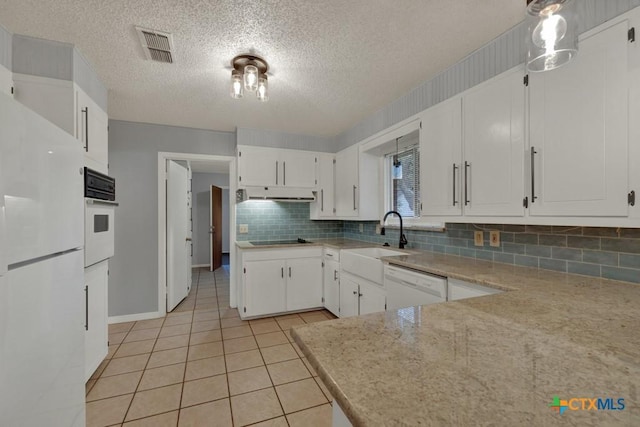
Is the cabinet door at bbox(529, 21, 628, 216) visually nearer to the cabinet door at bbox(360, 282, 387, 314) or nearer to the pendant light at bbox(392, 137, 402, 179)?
the cabinet door at bbox(360, 282, 387, 314)

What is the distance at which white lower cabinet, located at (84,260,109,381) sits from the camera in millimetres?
1957

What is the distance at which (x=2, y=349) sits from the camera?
81 cm

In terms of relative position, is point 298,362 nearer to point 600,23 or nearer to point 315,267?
point 315,267

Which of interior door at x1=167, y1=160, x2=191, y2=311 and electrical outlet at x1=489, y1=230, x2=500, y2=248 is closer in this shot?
electrical outlet at x1=489, y1=230, x2=500, y2=248

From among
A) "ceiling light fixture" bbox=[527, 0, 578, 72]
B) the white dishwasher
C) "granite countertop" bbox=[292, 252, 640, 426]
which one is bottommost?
the white dishwasher

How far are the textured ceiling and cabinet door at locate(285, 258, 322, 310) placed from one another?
1882mm

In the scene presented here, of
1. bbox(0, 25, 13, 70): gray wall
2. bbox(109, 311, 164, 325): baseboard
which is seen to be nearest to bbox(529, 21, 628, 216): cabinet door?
bbox(0, 25, 13, 70): gray wall

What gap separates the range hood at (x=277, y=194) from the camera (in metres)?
3.42

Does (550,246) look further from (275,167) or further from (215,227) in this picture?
(215,227)

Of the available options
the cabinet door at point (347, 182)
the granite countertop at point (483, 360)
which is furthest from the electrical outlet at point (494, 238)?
the cabinet door at point (347, 182)

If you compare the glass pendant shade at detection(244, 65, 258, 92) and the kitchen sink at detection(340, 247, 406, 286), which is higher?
the glass pendant shade at detection(244, 65, 258, 92)

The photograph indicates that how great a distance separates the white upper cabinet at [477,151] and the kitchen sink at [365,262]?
63 centimetres

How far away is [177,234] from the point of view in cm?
374

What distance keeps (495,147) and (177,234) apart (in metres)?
3.70
